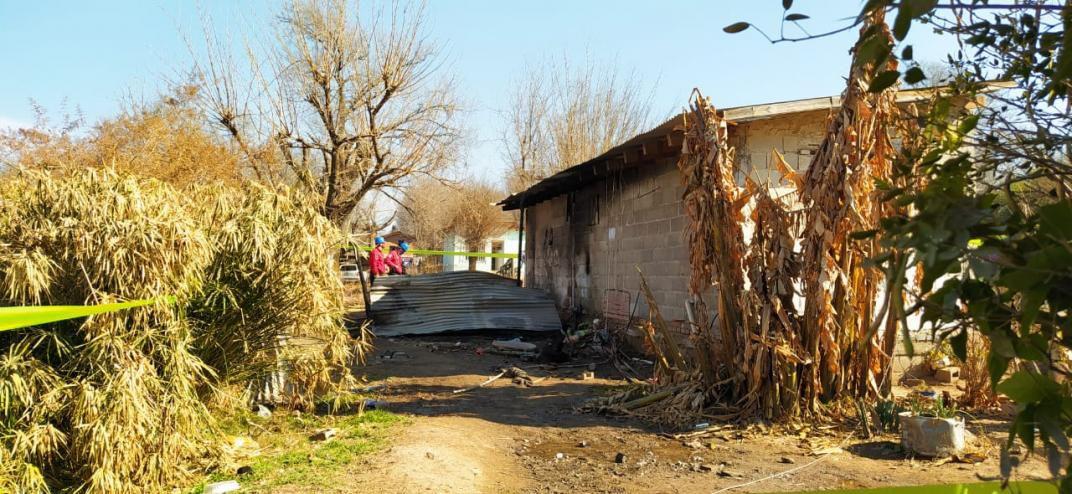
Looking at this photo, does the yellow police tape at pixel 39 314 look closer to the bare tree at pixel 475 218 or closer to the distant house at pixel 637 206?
the distant house at pixel 637 206

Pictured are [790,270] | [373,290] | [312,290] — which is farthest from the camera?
[373,290]

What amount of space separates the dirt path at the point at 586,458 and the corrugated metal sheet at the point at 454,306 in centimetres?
537

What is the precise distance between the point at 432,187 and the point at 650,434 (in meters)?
37.3

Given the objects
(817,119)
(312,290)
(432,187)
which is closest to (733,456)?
(312,290)

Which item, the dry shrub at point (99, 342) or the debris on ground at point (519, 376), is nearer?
the dry shrub at point (99, 342)

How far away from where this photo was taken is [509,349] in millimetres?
12477

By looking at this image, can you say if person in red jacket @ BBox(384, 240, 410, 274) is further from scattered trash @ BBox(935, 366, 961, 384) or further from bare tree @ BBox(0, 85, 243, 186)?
scattered trash @ BBox(935, 366, 961, 384)

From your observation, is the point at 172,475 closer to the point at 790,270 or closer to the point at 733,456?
the point at 733,456

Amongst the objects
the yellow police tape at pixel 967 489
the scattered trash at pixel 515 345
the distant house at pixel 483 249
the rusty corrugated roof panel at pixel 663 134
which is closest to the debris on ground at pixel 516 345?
the scattered trash at pixel 515 345

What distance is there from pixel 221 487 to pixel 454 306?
9.41m

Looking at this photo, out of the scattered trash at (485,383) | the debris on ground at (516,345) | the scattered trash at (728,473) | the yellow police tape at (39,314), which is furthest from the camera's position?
the debris on ground at (516,345)

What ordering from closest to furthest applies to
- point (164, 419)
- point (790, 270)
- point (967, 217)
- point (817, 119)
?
point (967, 217)
point (164, 419)
point (790, 270)
point (817, 119)

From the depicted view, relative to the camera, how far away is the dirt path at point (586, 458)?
17.6ft

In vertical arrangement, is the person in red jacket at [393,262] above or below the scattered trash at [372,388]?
above
